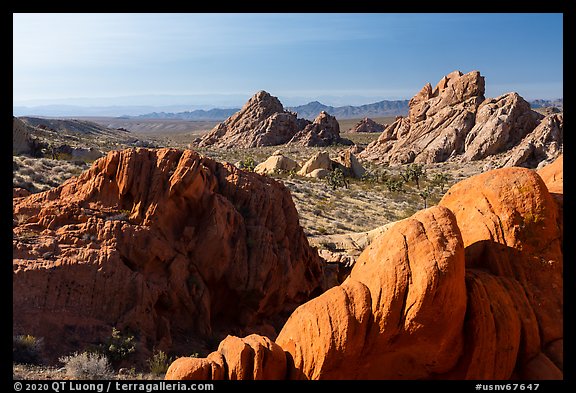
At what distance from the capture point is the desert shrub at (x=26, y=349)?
408 inches

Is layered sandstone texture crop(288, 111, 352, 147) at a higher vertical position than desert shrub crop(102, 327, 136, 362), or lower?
higher

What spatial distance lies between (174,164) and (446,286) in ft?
32.9

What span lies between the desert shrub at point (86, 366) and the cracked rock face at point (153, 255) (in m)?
0.70

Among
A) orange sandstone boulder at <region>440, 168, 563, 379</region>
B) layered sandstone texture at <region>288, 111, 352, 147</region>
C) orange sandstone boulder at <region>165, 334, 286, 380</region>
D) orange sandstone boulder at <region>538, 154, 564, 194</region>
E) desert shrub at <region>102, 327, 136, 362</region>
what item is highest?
layered sandstone texture at <region>288, 111, 352, 147</region>

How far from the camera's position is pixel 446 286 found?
812 cm

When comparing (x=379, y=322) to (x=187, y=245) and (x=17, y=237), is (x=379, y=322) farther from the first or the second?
(x=17, y=237)

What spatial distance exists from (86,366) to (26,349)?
59.7 inches

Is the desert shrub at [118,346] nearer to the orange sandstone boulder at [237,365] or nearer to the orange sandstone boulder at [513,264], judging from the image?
the orange sandstone boulder at [237,365]

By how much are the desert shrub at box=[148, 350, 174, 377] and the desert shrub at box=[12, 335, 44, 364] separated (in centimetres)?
259

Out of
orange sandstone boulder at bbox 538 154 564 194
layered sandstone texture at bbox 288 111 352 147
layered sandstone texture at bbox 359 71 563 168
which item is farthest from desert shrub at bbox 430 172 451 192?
layered sandstone texture at bbox 288 111 352 147

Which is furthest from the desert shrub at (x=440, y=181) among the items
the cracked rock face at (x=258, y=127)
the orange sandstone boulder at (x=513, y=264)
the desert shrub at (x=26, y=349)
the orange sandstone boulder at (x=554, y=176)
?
the cracked rock face at (x=258, y=127)

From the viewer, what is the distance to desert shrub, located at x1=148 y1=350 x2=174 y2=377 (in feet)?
36.9

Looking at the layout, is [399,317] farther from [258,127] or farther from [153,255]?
[258,127]

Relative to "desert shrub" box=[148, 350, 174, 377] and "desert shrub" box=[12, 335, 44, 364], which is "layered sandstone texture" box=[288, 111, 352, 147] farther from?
"desert shrub" box=[12, 335, 44, 364]
